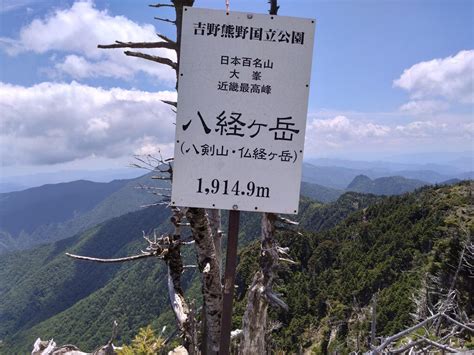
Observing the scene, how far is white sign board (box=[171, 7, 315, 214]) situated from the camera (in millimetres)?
3223

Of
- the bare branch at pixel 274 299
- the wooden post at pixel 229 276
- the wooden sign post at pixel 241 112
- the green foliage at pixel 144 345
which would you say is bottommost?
the green foliage at pixel 144 345

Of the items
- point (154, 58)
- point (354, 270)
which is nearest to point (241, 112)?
point (154, 58)

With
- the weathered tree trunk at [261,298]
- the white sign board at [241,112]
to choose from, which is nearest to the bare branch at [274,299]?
the weathered tree trunk at [261,298]

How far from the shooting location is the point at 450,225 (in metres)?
39.8

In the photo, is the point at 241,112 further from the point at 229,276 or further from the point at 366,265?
the point at 366,265

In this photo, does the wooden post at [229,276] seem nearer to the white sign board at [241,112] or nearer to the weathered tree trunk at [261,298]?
the white sign board at [241,112]

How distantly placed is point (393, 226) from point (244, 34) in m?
64.8

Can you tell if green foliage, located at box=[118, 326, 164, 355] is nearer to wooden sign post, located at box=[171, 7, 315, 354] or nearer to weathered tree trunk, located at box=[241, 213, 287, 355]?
weathered tree trunk, located at box=[241, 213, 287, 355]

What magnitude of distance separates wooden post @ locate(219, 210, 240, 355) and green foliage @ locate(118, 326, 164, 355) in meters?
0.77

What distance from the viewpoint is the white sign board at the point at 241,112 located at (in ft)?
10.6

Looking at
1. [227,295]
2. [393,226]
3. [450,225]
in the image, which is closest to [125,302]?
[393,226]

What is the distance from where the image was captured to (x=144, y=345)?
12.6ft

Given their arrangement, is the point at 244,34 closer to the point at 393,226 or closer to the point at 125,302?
the point at 393,226

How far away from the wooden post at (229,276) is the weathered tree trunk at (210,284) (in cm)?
87
